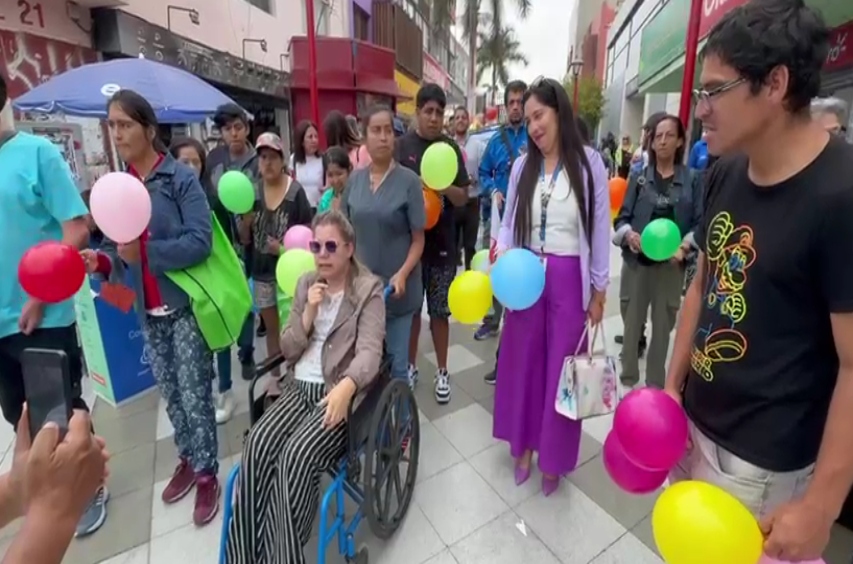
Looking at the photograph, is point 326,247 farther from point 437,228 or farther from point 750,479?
point 750,479

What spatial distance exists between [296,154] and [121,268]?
6.60ft

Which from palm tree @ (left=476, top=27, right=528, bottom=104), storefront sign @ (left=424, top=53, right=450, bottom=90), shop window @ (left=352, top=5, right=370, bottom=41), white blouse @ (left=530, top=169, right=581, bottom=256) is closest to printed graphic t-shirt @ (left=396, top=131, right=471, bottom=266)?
white blouse @ (left=530, top=169, right=581, bottom=256)

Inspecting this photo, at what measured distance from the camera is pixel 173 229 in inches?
73.2

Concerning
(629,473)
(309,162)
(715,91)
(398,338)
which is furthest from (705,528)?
(309,162)

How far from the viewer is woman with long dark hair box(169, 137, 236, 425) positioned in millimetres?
2787

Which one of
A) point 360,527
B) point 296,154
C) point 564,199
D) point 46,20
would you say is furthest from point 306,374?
point 46,20

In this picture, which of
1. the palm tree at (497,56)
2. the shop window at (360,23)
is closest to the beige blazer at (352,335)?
the shop window at (360,23)

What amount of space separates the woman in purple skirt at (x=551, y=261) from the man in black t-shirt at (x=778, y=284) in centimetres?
79

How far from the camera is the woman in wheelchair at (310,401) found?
1.50 meters

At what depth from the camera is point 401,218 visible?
223 centimetres

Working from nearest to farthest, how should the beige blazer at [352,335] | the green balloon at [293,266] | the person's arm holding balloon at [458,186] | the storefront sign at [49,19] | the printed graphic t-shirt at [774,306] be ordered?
the printed graphic t-shirt at [774,306] < the beige blazer at [352,335] < the green balloon at [293,266] < the person's arm holding balloon at [458,186] < the storefront sign at [49,19]

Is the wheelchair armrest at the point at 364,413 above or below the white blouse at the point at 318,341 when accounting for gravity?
below

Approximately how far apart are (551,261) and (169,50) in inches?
273

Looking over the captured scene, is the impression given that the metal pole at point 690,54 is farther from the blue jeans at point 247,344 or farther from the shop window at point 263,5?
the shop window at point 263,5
